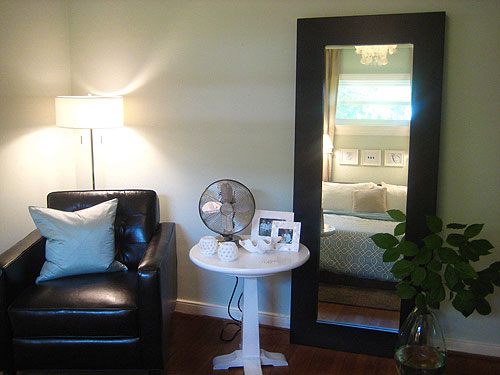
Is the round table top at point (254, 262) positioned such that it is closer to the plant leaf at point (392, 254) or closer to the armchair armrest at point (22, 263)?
the plant leaf at point (392, 254)

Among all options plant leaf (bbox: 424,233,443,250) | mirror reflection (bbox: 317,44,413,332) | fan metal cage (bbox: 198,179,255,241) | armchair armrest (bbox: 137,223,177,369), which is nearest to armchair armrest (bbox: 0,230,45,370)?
armchair armrest (bbox: 137,223,177,369)

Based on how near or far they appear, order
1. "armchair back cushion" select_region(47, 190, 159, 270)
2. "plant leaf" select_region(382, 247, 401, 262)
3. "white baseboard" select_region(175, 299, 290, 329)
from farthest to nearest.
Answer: "white baseboard" select_region(175, 299, 290, 329) < "armchair back cushion" select_region(47, 190, 159, 270) < "plant leaf" select_region(382, 247, 401, 262)

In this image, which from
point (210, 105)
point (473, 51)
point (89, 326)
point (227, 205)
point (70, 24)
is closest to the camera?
point (89, 326)

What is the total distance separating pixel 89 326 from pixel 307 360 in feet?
3.74

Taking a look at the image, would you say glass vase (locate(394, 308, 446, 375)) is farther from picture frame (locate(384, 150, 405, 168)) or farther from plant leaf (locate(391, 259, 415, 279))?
picture frame (locate(384, 150, 405, 168))

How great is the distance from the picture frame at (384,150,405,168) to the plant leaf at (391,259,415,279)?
0.50 meters

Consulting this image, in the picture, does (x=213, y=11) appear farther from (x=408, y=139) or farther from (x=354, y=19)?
(x=408, y=139)

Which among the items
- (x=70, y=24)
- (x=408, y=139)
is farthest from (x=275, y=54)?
(x=70, y=24)

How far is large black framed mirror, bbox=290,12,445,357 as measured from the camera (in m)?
2.61

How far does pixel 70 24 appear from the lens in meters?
3.43

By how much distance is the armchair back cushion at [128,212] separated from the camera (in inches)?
117

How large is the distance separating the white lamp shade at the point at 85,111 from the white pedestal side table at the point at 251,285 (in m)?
0.99

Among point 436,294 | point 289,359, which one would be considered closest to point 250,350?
point 289,359

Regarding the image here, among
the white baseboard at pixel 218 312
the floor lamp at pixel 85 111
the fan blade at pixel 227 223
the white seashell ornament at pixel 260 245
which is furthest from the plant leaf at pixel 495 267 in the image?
the floor lamp at pixel 85 111
